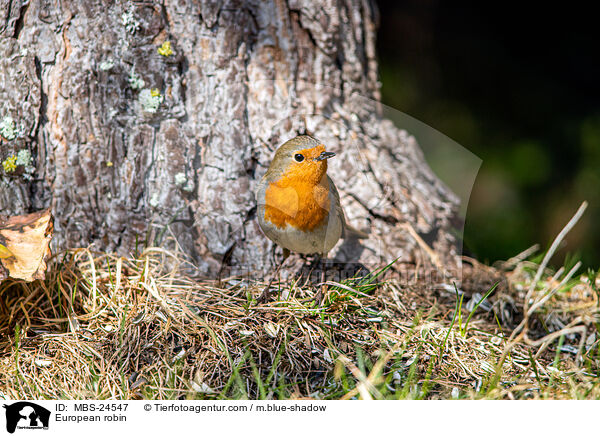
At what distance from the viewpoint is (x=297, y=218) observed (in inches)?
80.5

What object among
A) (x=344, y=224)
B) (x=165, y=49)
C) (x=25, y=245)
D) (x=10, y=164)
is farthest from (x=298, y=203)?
(x=10, y=164)

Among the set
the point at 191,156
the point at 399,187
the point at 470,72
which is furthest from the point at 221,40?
the point at 470,72

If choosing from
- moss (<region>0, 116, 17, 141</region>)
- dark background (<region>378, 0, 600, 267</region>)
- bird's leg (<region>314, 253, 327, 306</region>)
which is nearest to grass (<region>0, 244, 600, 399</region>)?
bird's leg (<region>314, 253, 327, 306</region>)

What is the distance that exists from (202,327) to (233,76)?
1.14 meters

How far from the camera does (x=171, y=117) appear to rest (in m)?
2.32

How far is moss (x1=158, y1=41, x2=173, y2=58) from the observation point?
7.50 feet

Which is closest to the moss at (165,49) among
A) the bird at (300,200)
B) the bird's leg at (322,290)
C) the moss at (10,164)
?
the bird at (300,200)

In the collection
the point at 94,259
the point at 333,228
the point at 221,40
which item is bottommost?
the point at 94,259

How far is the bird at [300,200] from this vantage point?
2016 millimetres

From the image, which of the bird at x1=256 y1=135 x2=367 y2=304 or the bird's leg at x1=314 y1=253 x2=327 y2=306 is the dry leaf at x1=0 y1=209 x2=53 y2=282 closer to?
the bird at x1=256 y1=135 x2=367 y2=304

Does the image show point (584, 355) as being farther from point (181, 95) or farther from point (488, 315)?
point (181, 95)

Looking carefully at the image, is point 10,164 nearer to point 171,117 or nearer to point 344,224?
point 171,117

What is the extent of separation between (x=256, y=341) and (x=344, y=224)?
0.68 m
